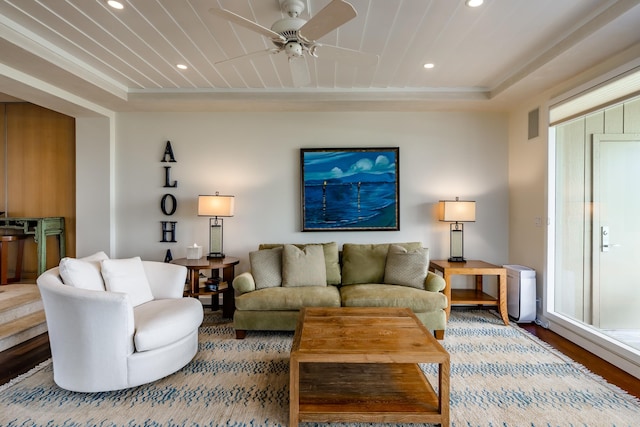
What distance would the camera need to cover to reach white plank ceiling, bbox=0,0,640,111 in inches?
91.2

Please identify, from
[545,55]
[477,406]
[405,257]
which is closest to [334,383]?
[477,406]

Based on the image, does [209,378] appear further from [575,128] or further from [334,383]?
[575,128]

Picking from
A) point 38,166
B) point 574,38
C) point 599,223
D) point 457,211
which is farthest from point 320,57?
point 38,166

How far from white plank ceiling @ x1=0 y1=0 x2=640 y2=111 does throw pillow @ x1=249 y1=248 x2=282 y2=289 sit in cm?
182

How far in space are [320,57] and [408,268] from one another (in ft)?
7.44

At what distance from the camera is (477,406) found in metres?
2.09

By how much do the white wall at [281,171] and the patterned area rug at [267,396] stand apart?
1.71 meters

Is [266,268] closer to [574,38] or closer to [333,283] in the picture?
[333,283]

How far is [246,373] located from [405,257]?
6.48 feet

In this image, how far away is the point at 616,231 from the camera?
297cm

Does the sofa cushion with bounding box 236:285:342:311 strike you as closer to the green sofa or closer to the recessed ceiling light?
the green sofa

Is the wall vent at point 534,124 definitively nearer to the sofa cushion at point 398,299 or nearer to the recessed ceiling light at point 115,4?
the sofa cushion at point 398,299

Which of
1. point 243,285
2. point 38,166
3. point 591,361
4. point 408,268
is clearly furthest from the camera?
point 38,166

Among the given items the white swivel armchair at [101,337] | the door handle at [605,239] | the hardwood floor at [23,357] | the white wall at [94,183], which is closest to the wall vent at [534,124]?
the door handle at [605,239]
